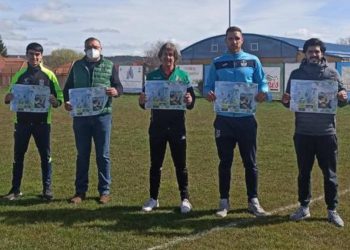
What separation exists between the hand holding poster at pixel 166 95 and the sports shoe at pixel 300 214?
1.96m

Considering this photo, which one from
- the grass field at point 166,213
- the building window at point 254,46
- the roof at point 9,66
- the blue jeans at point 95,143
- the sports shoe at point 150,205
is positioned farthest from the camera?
the roof at point 9,66

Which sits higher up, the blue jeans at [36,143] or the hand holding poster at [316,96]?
the hand holding poster at [316,96]

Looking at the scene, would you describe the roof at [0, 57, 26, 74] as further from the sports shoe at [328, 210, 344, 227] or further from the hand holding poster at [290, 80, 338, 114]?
the sports shoe at [328, 210, 344, 227]

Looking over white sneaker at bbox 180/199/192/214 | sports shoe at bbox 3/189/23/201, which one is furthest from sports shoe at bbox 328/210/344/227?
sports shoe at bbox 3/189/23/201

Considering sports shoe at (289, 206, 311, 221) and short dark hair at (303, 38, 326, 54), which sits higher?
short dark hair at (303, 38, 326, 54)

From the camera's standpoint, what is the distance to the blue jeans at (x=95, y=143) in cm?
770

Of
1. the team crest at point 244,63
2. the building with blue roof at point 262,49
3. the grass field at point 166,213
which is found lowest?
the grass field at point 166,213

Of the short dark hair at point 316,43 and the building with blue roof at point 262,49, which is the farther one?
the building with blue roof at point 262,49

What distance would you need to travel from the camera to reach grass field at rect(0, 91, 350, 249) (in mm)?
6094

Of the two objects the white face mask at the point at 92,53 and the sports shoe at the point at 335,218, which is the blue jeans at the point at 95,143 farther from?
the sports shoe at the point at 335,218

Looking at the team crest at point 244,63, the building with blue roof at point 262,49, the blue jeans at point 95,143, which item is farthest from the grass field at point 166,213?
the building with blue roof at point 262,49

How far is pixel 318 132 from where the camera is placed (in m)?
6.62

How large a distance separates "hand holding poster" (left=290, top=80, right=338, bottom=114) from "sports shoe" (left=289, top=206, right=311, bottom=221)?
1.26m

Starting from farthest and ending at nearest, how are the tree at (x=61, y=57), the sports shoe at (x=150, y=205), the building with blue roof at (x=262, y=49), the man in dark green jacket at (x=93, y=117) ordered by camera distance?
the tree at (x=61, y=57)
the building with blue roof at (x=262, y=49)
the man in dark green jacket at (x=93, y=117)
the sports shoe at (x=150, y=205)
